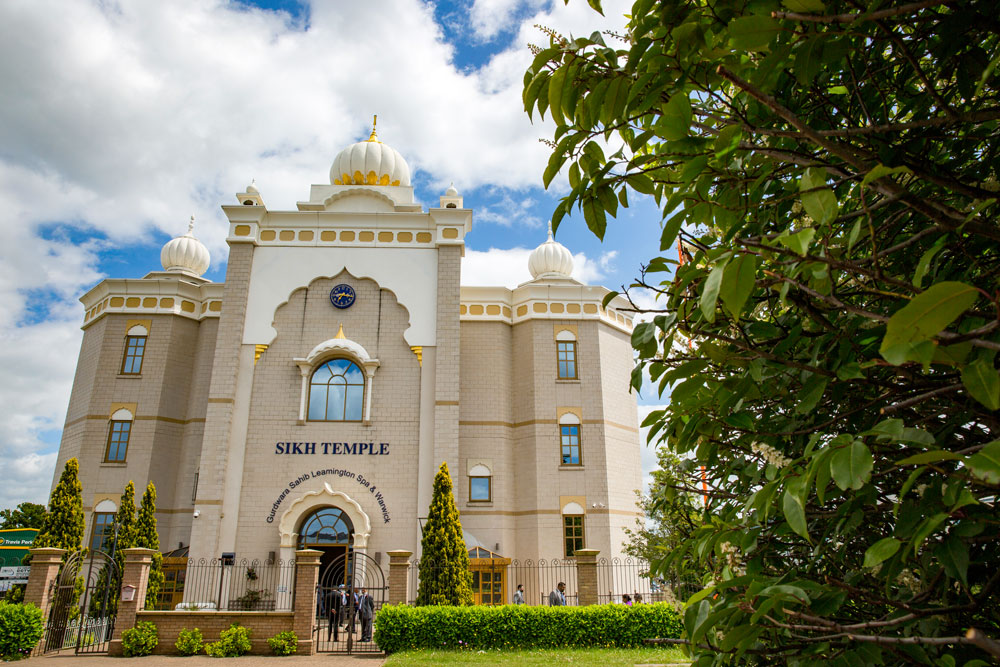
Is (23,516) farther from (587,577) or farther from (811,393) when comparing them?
(811,393)

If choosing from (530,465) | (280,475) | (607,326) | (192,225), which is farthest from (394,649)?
(192,225)

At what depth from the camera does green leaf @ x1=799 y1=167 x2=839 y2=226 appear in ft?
5.16

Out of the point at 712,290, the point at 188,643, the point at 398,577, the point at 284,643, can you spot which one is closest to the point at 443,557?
the point at 398,577

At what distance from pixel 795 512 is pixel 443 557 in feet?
48.9

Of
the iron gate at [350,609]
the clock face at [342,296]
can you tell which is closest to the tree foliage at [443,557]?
the iron gate at [350,609]

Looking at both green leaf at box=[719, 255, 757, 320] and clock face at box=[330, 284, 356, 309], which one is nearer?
green leaf at box=[719, 255, 757, 320]

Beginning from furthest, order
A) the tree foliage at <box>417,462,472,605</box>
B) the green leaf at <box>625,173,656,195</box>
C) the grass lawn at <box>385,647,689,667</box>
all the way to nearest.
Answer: the tree foliage at <box>417,462,472,605</box> < the grass lawn at <box>385,647,689,667</box> < the green leaf at <box>625,173,656,195</box>

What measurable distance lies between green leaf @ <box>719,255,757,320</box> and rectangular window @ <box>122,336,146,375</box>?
23702mm

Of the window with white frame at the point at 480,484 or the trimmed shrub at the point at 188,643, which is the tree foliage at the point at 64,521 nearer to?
the trimmed shrub at the point at 188,643

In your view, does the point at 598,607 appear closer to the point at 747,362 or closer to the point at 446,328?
the point at 446,328

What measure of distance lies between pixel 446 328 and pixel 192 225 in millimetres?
12012

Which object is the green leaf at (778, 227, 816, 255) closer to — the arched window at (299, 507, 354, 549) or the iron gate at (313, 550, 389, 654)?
the iron gate at (313, 550, 389, 654)

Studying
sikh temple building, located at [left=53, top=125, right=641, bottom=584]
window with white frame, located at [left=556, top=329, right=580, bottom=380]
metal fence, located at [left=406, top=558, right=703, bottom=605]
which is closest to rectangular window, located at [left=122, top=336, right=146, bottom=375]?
sikh temple building, located at [left=53, top=125, right=641, bottom=584]

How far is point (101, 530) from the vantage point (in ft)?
65.7
